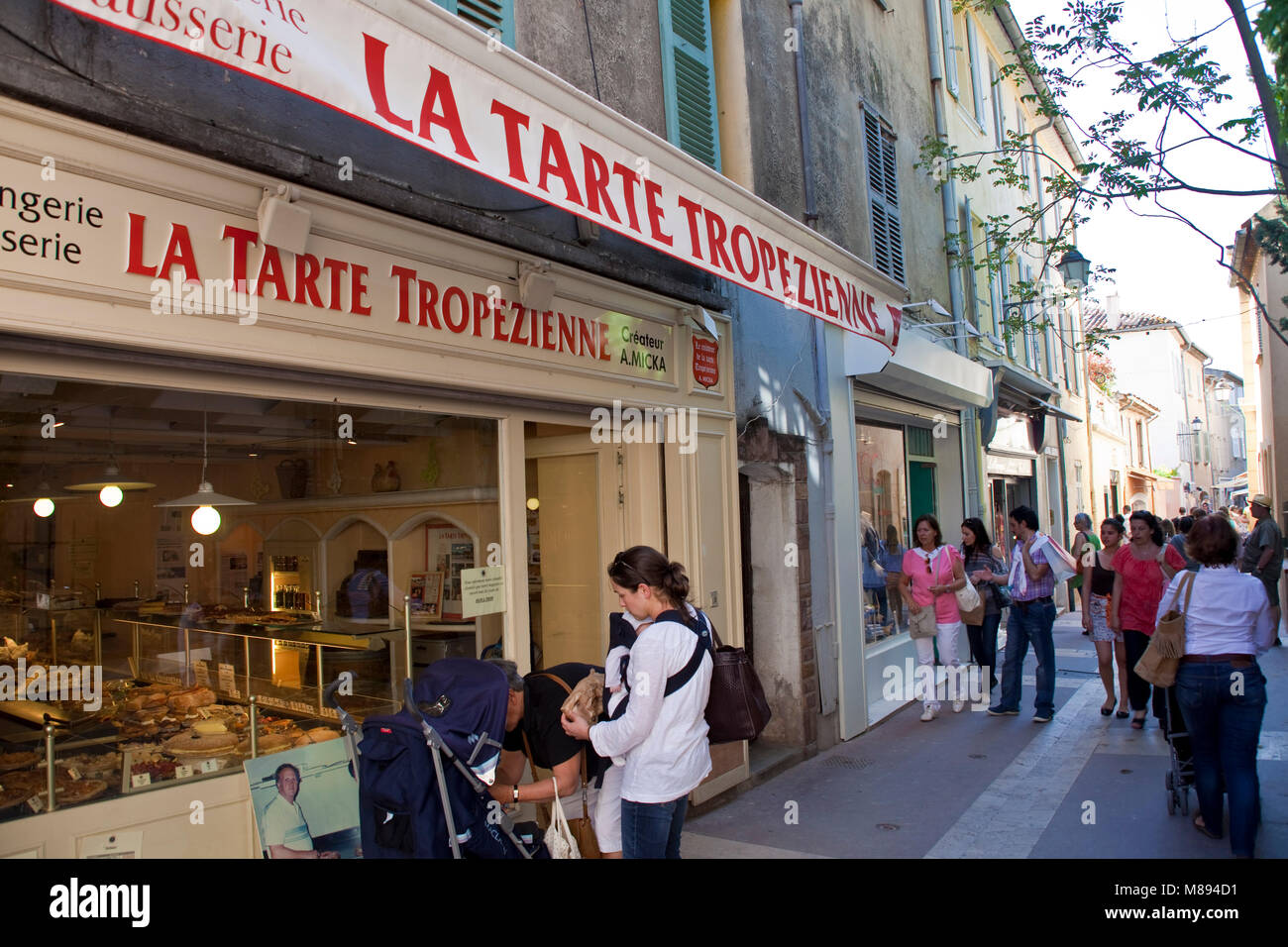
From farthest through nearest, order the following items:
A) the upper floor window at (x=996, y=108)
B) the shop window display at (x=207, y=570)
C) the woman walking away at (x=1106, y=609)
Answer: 1. the upper floor window at (x=996, y=108)
2. the woman walking away at (x=1106, y=609)
3. the shop window display at (x=207, y=570)

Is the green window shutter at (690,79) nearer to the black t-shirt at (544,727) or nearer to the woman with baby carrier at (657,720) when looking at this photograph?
the woman with baby carrier at (657,720)

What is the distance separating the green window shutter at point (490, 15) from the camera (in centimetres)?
503

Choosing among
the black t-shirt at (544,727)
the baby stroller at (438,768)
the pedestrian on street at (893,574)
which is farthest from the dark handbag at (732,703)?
the pedestrian on street at (893,574)

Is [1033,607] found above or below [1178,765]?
above

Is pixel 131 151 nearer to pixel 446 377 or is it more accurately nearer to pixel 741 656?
pixel 446 377

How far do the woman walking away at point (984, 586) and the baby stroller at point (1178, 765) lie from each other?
3.30 meters

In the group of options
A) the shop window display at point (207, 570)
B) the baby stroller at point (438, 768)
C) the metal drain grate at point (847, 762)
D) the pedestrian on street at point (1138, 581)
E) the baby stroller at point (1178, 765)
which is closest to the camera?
the baby stroller at point (438, 768)

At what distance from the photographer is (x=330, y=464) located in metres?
5.15

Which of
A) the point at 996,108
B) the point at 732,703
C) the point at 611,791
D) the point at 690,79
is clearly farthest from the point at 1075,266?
the point at 611,791

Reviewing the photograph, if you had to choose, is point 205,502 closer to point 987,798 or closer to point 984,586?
point 987,798

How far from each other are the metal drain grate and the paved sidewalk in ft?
0.05

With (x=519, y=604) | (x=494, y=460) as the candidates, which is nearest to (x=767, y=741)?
(x=519, y=604)

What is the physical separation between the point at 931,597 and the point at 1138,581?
1.85 meters

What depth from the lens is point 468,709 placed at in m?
3.09
